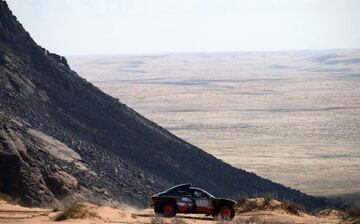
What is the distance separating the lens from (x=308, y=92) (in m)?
149

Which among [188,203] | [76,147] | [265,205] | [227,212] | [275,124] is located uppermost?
[76,147]

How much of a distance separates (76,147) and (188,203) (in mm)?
13817

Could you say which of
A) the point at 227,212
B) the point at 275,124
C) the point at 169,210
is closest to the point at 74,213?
the point at 169,210

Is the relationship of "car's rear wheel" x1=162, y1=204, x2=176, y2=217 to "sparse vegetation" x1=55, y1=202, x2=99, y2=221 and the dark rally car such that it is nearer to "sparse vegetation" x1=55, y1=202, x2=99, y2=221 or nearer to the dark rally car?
the dark rally car

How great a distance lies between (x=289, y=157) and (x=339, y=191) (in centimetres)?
1690

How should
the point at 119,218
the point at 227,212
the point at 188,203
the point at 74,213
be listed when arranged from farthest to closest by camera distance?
the point at 227,212
the point at 188,203
the point at 119,218
the point at 74,213

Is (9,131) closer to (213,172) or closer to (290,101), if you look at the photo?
(213,172)

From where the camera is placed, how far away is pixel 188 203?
65.5 feet

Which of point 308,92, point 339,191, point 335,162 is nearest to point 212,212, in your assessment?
point 339,191

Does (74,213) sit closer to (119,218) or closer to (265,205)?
(119,218)

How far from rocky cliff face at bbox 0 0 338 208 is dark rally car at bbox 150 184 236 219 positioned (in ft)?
22.9

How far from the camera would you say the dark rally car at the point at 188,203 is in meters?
19.9

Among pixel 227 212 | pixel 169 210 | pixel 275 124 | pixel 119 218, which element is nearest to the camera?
pixel 119 218

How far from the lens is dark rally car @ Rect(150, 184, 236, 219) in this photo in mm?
19875
